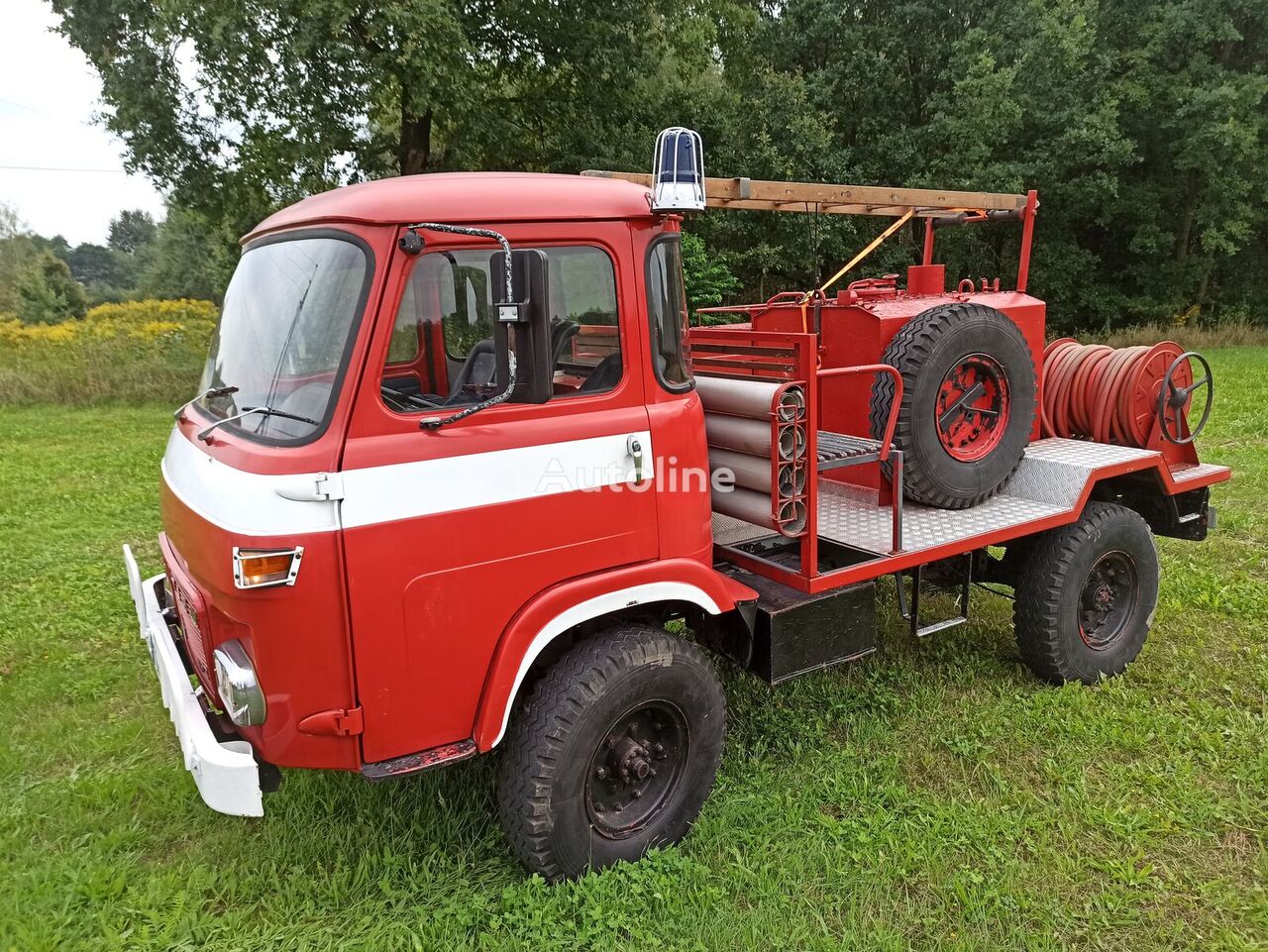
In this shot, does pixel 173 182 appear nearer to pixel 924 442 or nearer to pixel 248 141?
pixel 248 141

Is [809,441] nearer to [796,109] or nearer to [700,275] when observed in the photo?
[700,275]

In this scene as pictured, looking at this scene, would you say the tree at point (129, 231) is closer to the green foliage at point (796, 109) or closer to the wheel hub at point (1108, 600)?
the green foliage at point (796, 109)

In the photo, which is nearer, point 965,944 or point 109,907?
point 965,944

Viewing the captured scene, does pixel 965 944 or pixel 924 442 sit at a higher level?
pixel 924 442

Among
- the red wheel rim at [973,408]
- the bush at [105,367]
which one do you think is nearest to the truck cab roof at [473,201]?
the red wheel rim at [973,408]

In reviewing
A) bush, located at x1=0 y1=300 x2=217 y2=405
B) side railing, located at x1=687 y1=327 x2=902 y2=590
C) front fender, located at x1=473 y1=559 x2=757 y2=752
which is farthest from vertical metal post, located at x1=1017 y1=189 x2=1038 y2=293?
bush, located at x1=0 y1=300 x2=217 y2=405

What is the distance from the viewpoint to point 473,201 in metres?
2.69

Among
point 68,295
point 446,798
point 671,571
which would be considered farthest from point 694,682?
point 68,295

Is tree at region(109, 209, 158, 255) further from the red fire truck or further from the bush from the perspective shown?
the red fire truck

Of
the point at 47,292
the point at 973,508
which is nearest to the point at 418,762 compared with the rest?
the point at 973,508

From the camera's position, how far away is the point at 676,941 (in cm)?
283

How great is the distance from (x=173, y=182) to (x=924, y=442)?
1360cm

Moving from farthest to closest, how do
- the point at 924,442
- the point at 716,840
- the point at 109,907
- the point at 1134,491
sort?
the point at 1134,491, the point at 924,442, the point at 716,840, the point at 109,907

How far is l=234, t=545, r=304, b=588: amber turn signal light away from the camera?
244 cm
